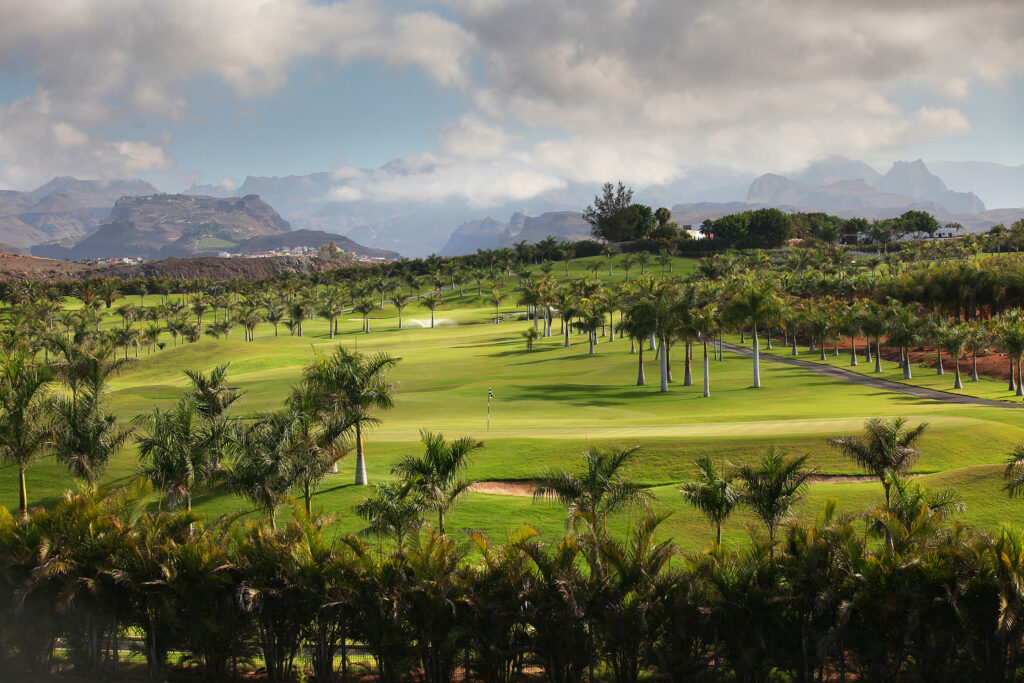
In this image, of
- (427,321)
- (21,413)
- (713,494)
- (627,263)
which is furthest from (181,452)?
(627,263)

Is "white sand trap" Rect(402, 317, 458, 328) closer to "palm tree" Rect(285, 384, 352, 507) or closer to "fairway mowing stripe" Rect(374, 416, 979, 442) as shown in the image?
"fairway mowing stripe" Rect(374, 416, 979, 442)

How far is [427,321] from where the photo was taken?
142m

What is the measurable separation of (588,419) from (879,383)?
1349 inches

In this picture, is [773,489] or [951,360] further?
[951,360]

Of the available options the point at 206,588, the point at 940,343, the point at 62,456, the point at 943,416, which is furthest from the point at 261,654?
the point at 940,343

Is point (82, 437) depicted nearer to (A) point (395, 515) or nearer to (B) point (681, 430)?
(A) point (395, 515)

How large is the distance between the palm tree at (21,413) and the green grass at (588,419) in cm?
623

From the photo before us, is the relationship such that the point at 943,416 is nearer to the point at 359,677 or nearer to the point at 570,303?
the point at 359,677

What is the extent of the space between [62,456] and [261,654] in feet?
43.6

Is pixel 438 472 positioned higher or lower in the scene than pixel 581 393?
higher

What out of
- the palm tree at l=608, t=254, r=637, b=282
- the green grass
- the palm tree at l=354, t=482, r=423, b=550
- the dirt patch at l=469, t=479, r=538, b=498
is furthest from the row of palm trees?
the palm tree at l=608, t=254, r=637, b=282

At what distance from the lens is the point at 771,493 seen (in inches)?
792

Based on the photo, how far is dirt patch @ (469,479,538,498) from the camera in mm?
30406

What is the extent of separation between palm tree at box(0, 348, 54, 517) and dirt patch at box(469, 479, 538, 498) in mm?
16629
